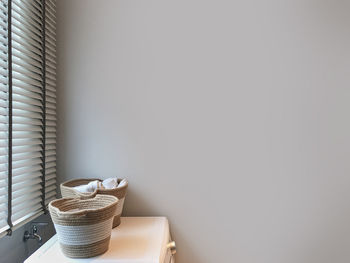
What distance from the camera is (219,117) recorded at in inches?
53.8

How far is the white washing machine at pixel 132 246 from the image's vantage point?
3.06ft

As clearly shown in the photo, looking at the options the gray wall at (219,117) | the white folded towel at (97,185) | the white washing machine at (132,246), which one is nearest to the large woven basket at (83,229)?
the white washing machine at (132,246)

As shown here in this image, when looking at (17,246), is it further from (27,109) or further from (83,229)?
(27,109)

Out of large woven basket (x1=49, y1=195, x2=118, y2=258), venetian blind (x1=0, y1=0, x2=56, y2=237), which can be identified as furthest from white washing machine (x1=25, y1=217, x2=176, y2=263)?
venetian blind (x1=0, y1=0, x2=56, y2=237)

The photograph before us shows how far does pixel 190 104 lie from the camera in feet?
4.49

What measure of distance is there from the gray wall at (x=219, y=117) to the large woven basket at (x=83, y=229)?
0.44m

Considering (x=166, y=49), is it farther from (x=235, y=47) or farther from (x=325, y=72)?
(x=325, y=72)

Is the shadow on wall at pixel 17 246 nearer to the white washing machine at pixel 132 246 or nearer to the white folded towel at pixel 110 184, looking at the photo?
the white washing machine at pixel 132 246

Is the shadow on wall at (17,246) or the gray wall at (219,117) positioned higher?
the gray wall at (219,117)

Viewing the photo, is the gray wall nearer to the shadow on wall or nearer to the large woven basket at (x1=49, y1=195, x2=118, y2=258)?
the shadow on wall

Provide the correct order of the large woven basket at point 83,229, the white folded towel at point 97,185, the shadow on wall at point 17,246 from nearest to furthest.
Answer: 1. the large woven basket at point 83,229
2. the shadow on wall at point 17,246
3. the white folded towel at point 97,185

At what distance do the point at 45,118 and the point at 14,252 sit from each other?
55 centimetres

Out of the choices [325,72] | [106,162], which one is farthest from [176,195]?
[325,72]

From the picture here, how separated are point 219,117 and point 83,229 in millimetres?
788
